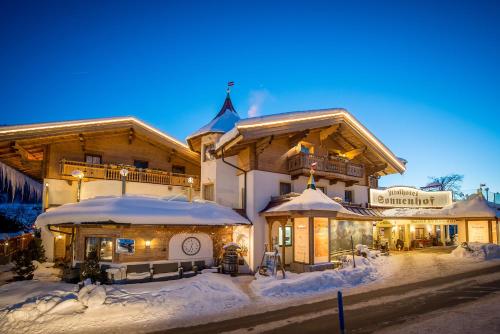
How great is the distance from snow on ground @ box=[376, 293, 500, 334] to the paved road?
373 mm

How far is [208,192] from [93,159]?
28.7ft

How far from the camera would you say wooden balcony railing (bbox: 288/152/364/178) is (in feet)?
64.6

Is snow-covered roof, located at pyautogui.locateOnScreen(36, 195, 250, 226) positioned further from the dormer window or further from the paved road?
the paved road

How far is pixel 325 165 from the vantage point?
69.0ft

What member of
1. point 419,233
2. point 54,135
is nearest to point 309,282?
point 54,135

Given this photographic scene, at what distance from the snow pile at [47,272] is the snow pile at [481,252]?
25.7 meters

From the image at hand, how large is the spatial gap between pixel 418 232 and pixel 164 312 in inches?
1213

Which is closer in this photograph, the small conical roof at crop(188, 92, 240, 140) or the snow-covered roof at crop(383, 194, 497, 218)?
the small conical roof at crop(188, 92, 240, 140)

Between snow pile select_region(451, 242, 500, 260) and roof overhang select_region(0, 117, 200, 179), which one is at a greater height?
roof overhang select_region(0, 117, 200, 179)

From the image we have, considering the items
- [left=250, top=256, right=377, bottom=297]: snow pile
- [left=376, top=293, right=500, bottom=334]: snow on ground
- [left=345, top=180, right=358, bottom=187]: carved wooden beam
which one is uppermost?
[left=345, top=180, right=358, bottom=187]: carved wooden beam

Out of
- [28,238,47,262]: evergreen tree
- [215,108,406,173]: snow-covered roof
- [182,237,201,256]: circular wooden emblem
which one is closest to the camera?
[182,237,201,256]: circular wooden emblem

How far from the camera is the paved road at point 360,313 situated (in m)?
8.72

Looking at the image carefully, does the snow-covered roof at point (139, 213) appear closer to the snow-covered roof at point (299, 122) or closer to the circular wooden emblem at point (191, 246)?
the circular wooden emblem at point (191, 246)

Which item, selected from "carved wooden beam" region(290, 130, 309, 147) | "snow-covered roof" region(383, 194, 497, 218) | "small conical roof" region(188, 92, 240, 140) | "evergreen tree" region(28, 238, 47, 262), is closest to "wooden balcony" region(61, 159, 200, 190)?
"small conical roof" region(188, 92, 240, 140)
